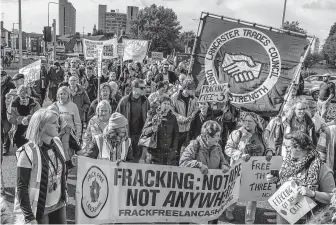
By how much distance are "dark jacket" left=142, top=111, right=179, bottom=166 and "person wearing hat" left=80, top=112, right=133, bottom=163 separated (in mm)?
1334

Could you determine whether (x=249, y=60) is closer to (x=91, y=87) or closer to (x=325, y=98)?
(x=91, y=87)

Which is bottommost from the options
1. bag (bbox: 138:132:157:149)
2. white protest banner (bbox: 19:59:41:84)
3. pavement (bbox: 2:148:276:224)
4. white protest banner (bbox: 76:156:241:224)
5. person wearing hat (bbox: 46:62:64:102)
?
pavement (bbox: 2:148:276:224)

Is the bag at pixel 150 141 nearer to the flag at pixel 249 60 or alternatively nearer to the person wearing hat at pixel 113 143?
the flag at pixel 249 60

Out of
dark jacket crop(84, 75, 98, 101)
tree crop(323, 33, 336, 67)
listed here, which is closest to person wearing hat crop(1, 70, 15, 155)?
dark jacket crop(84, 75, 98, 101)

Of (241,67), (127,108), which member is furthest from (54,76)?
(241,67)

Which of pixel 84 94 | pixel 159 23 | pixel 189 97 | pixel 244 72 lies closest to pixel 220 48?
pixel 244 72

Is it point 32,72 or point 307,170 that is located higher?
point 32,72

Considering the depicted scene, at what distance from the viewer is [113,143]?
4445 millimetres

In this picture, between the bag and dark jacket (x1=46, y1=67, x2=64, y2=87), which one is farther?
dark jacket (x1=46, y1=67, x2=64, y2=87)

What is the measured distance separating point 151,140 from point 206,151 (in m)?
1.68

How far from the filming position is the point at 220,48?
5398 mm

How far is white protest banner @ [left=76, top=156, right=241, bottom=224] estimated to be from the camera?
3945 millimetres

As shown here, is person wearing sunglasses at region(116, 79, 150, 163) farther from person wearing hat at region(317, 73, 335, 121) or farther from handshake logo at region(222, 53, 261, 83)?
person wearing hat at region(317, 73, 335, 121)

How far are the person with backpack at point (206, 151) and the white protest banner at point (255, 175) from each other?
69cm
